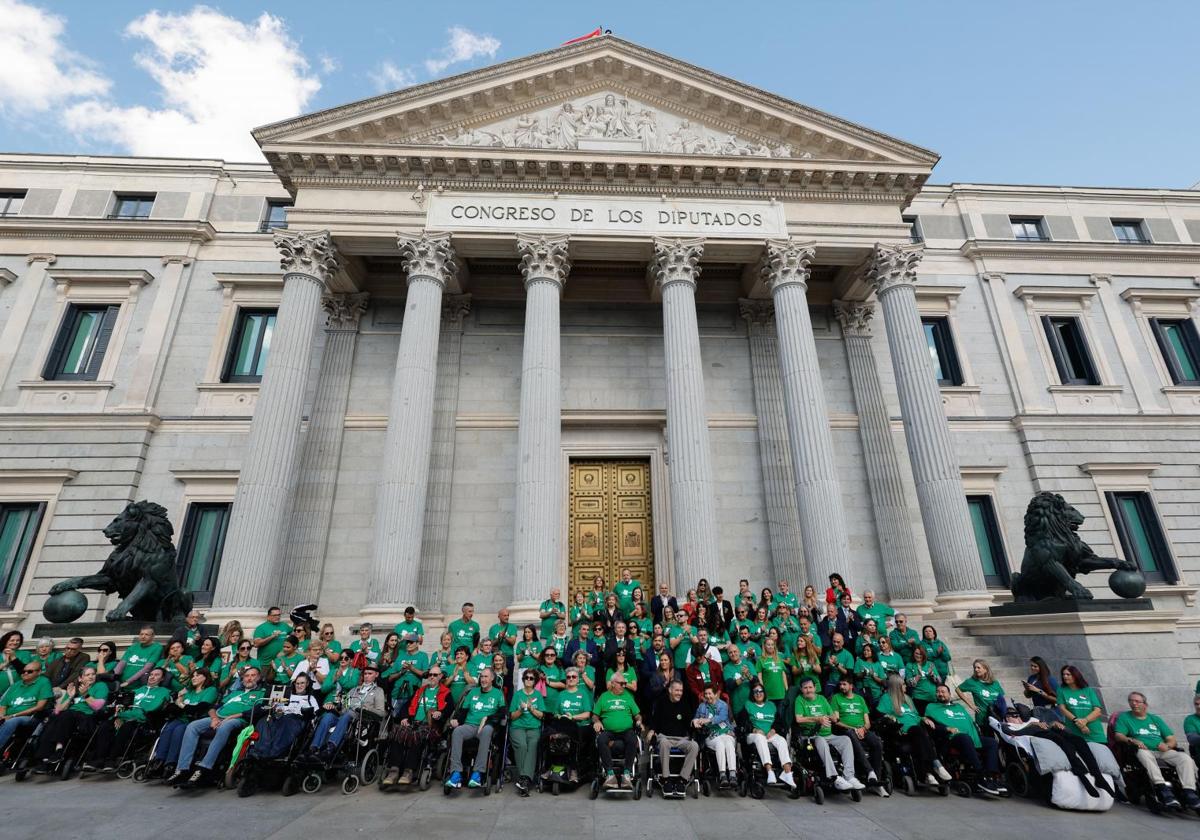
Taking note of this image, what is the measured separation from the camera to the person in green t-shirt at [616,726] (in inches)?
269

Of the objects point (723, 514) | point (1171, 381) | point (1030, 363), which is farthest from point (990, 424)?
point (723, 514)

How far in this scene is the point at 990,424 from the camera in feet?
62.4

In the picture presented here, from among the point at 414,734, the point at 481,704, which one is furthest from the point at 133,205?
the point at 481,704

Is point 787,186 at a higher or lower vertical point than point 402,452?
higher

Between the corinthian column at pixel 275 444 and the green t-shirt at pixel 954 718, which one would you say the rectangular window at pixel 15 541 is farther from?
the green t-shirt at pixel 954 718

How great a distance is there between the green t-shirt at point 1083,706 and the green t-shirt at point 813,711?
3086mm

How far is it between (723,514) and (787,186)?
31.5 ft

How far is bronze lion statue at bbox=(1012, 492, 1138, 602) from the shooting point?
35.9 feet

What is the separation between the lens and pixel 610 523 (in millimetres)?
17562

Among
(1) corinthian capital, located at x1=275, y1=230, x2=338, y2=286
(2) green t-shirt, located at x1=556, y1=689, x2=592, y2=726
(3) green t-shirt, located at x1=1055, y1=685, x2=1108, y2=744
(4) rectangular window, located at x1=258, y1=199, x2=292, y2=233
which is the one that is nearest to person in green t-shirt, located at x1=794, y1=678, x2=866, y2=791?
(2) green t-shirt, located at x1=556, y1=689, x2=592, y2=726

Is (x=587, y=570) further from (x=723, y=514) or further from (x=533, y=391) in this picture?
(x=533, y=391)

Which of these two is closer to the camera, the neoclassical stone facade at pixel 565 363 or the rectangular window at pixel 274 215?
the neoclassical stone facade at pixel 565 363

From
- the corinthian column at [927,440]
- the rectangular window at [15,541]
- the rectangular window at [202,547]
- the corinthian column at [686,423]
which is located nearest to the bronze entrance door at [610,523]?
the corinthian column at [686,423]

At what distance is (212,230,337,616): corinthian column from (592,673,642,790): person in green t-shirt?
8.88 metres
